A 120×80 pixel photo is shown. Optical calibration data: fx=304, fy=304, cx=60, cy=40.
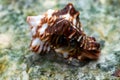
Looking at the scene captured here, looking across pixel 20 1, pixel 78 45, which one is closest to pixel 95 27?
pixel 78 45

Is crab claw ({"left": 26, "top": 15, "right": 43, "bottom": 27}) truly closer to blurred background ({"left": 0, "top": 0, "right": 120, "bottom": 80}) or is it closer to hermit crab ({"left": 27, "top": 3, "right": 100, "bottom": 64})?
hermit crab ({"left": 27, "top": 3, "right": 100, "bottom": 64})

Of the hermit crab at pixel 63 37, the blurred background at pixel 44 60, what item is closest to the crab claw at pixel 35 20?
the hermit crab at pixel 63 37

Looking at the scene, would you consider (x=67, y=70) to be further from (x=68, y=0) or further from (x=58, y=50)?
(x=68, y=0)

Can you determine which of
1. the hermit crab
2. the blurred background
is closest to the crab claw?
the hermit crab

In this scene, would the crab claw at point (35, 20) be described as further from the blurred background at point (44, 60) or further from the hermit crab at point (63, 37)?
the blurred background at point (44, 60)

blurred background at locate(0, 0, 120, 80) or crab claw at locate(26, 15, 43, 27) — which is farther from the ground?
crab claw at locate(26, 15, 43, 27)
